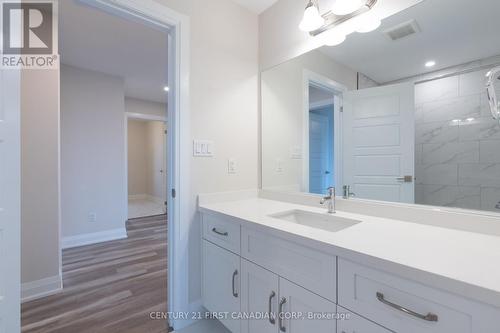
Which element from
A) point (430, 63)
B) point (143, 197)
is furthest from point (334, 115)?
point (143, 197)

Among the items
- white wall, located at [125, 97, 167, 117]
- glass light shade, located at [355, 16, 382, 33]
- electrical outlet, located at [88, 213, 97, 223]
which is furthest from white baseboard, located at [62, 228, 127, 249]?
glass light shade, located at [355, 16, 382, 33]

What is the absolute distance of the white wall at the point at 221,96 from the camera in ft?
5.25

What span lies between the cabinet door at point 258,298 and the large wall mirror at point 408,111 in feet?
2.45

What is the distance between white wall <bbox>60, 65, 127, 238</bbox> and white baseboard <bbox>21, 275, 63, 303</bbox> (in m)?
1.28

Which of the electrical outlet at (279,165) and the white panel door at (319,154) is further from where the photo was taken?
the electrical outlet at (279,165)

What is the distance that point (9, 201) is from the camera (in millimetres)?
1050

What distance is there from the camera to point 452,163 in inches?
43.1

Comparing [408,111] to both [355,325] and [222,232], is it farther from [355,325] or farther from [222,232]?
[222,232]

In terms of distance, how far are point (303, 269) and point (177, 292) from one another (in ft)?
3.28

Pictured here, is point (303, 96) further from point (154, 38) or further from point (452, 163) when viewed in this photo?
point (154, 38)

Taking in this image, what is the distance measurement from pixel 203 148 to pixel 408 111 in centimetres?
129

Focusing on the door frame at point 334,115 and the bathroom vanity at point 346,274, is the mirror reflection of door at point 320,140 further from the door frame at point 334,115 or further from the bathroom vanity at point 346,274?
the bathroom vanity at point 346,274

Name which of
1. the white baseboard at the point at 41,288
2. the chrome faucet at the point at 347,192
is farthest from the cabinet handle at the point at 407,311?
the white baseboard at the point at 41,288

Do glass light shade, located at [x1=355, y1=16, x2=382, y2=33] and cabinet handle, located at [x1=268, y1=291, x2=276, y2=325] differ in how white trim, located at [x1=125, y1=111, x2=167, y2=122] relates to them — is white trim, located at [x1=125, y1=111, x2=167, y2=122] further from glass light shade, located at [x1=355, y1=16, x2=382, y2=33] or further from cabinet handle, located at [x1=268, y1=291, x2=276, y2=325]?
cabinet handle, located at [x1=268, y1=291, x2=276, y2=325]
